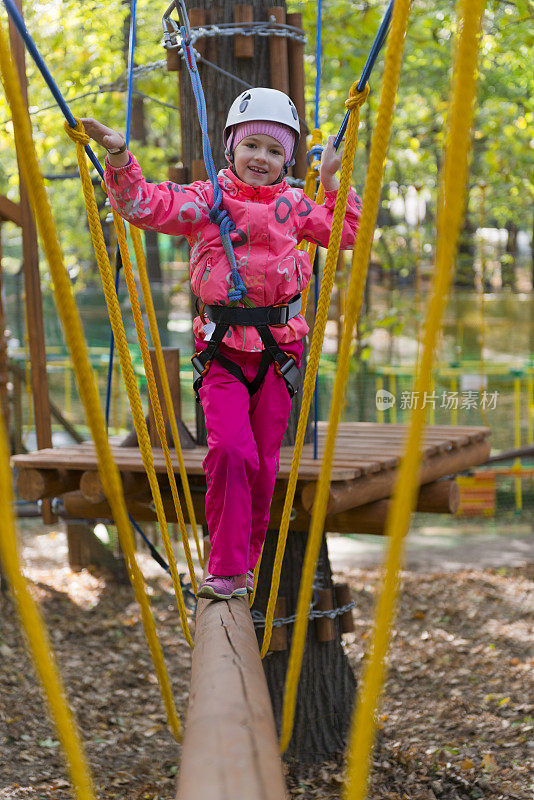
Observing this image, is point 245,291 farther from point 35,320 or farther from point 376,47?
point 35,320

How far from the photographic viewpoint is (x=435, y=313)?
1.09 m

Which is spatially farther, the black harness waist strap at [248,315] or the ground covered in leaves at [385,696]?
the ground covered in leaves at [385,696]

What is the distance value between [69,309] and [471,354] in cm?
1240

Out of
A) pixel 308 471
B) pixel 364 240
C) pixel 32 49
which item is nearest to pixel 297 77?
pixel 308 471

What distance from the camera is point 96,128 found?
6.89ft

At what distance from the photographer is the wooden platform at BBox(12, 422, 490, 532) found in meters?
3.20

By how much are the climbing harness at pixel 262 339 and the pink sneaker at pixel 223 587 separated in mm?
510

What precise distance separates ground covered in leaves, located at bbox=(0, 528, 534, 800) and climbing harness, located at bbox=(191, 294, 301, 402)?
1812 millimetres

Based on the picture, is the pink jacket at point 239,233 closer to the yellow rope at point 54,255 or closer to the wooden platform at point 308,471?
the wooden platform at point 308,471

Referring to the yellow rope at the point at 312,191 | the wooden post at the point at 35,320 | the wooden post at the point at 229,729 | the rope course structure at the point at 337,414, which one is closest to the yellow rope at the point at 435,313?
the rope course structure at the point at 337,414

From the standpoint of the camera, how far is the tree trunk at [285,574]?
11.6 ft

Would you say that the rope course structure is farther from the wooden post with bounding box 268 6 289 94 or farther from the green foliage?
the green foliage

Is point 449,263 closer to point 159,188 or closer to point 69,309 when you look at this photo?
point 69,309

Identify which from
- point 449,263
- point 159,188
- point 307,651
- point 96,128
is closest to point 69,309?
point 449,263
